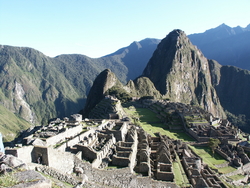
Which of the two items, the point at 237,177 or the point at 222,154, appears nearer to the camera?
the point at 237,177

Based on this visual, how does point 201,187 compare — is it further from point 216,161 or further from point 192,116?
point 192,116

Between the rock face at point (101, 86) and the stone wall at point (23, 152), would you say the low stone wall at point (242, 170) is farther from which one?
the rock face at point (101, 86)

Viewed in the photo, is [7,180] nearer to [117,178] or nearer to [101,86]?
[117,178]

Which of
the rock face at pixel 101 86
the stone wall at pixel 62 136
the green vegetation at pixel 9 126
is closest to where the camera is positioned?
the stone wall at pixel 62 136

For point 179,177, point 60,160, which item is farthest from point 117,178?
point 179,177

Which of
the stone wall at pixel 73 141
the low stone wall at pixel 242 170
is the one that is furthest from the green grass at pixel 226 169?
the stone wall at pixel 73 141

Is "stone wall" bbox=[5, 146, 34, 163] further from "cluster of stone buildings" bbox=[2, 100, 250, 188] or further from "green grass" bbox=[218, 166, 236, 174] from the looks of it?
"green grass" bbox=[218, 166, 236, 174]

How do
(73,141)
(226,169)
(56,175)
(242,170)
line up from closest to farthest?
(56,175)
(73,141)
(226,169)
(242,170)

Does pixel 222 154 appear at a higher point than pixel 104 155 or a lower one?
lower

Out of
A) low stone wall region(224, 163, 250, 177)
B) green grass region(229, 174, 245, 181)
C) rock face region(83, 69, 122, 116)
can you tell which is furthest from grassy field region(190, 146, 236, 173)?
rock face region(83, 69, 122, 116)

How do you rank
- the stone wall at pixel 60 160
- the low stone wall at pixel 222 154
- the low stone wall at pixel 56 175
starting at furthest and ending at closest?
the low stone wall at pixel 222 154
the stone wall at pixel 60 160
the low stone wall at pixel 56 175

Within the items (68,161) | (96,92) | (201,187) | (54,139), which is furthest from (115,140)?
(96,92)
